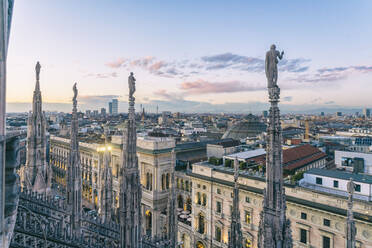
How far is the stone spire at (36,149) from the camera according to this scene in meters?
20.1

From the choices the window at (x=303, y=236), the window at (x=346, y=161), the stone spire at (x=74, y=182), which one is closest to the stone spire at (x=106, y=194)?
the stone spire at (x=74, y=182)

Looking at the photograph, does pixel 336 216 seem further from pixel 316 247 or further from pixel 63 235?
pixel 63 235

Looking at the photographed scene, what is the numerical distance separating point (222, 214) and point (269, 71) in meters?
26.7

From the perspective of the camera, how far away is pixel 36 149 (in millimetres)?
20422

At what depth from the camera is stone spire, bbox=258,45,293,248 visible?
6898mm

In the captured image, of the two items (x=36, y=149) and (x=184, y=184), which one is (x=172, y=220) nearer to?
(x=36, y=149)

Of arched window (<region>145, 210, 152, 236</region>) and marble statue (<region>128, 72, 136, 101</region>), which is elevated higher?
marble statue (<region>128, 72, 136, 101</region>)

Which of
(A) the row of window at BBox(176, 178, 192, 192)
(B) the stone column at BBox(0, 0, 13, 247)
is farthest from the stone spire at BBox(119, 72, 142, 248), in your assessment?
(A) the row of window at BBox(176, 178, 192, 192)

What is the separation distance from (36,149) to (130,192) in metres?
15.2

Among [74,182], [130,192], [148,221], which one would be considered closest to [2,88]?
[130,192]

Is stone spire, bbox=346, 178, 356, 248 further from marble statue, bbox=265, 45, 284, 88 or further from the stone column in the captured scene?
the stone column

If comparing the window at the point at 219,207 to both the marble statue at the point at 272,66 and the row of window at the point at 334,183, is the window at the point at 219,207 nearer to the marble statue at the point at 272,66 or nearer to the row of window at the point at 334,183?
the row of window at the point at 334,183

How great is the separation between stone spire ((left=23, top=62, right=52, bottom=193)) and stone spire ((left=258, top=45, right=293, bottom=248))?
65.4ft

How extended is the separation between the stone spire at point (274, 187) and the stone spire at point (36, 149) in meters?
19.9
